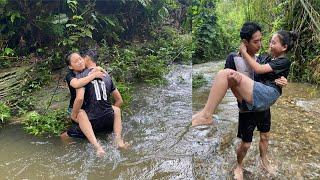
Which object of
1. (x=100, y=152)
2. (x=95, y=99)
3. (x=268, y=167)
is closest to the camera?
(x=268, y=167)

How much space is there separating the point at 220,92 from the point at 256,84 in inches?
15.9

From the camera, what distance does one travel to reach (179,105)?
258 inches

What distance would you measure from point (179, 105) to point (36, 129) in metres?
2.53

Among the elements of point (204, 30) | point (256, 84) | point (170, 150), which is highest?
point (256, 84)

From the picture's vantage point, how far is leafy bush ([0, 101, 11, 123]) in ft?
16.9

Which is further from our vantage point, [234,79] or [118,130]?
[118,130]

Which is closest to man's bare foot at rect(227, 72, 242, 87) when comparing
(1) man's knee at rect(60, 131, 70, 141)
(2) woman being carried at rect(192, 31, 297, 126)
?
(2) woman being carried at rect(192, 31, 297, 126)

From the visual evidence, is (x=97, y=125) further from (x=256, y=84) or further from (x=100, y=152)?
(x=256, y=84)

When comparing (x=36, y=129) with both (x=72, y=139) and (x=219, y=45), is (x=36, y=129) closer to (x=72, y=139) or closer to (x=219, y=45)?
(x=72, y=139)

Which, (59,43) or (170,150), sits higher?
(59,43)

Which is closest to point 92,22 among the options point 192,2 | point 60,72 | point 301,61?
point 60,72

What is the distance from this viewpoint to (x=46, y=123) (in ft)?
17.2

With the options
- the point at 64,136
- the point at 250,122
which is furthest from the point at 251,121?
the point at 64,136

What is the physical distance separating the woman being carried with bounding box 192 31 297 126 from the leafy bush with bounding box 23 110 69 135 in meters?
2.62
